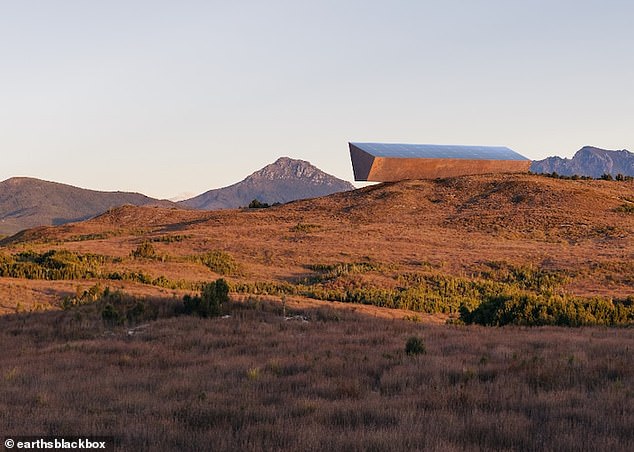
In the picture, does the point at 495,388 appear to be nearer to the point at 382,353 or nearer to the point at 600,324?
the point at 382,353

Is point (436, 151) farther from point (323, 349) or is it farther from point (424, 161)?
point (323, 349)

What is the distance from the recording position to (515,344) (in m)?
12.6

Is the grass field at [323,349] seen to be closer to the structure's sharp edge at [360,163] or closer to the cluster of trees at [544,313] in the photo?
the cluster of trees at [544,313]

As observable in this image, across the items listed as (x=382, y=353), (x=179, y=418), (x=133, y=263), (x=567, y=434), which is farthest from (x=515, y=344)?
(x=133, y=263)

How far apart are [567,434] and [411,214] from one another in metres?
49.5

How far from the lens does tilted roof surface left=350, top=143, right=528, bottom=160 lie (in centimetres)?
6688

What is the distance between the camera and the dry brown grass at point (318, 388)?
20.8 ft

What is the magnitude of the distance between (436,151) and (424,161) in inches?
238

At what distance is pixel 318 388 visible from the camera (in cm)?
870

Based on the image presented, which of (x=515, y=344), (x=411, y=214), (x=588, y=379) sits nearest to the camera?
(x=588, y=379)

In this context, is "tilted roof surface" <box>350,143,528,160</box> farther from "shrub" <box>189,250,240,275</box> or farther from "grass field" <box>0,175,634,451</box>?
"shrub" <box>189,250,240,275</box>

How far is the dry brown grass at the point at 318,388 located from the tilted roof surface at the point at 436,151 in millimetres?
50969

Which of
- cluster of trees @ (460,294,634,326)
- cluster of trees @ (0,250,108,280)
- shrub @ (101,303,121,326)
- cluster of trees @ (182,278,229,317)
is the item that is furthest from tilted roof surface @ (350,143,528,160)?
shrub @ (101,303,121,326)

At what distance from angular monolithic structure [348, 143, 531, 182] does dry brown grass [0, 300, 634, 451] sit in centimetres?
5016
